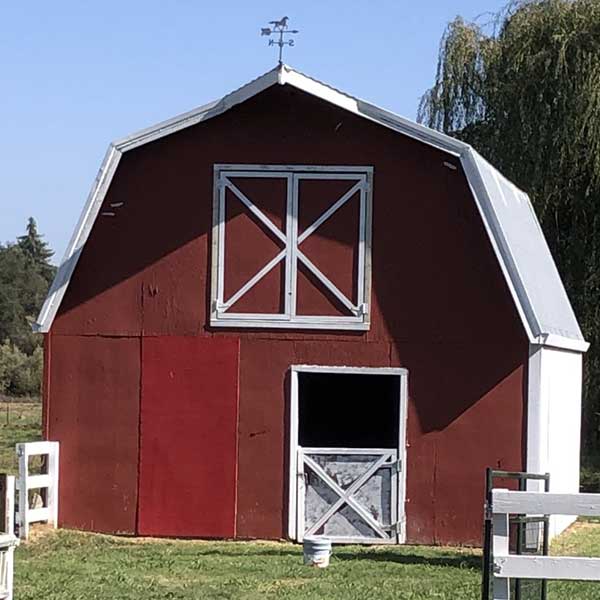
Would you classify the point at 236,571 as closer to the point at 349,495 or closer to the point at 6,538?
the point at 349,495

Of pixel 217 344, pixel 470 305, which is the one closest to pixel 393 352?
pixel 470 305

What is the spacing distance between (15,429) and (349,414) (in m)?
14.5

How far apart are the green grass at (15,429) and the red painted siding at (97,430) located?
5.56 metres

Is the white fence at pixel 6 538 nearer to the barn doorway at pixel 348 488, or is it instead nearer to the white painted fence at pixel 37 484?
the white painted fence at pixel 37 484

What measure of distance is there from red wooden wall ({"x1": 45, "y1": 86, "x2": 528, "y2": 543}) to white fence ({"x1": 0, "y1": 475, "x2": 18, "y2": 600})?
5.32 meters

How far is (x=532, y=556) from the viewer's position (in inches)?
310

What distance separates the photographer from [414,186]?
14.4 m

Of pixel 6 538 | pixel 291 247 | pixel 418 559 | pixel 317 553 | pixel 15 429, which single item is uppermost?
pixel 291 247

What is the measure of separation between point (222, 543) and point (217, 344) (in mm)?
2170

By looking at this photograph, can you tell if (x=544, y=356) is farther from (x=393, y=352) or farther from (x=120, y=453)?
(x=120, y=453)

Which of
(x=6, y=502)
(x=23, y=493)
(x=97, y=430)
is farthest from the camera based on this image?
(x=97, y=430)

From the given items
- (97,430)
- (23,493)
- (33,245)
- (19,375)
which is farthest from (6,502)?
(33,245)

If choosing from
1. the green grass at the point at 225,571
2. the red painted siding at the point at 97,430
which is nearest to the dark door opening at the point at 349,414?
the red painted siding at the point at 97,430

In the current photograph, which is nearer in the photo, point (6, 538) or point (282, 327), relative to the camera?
point (6, 538)
